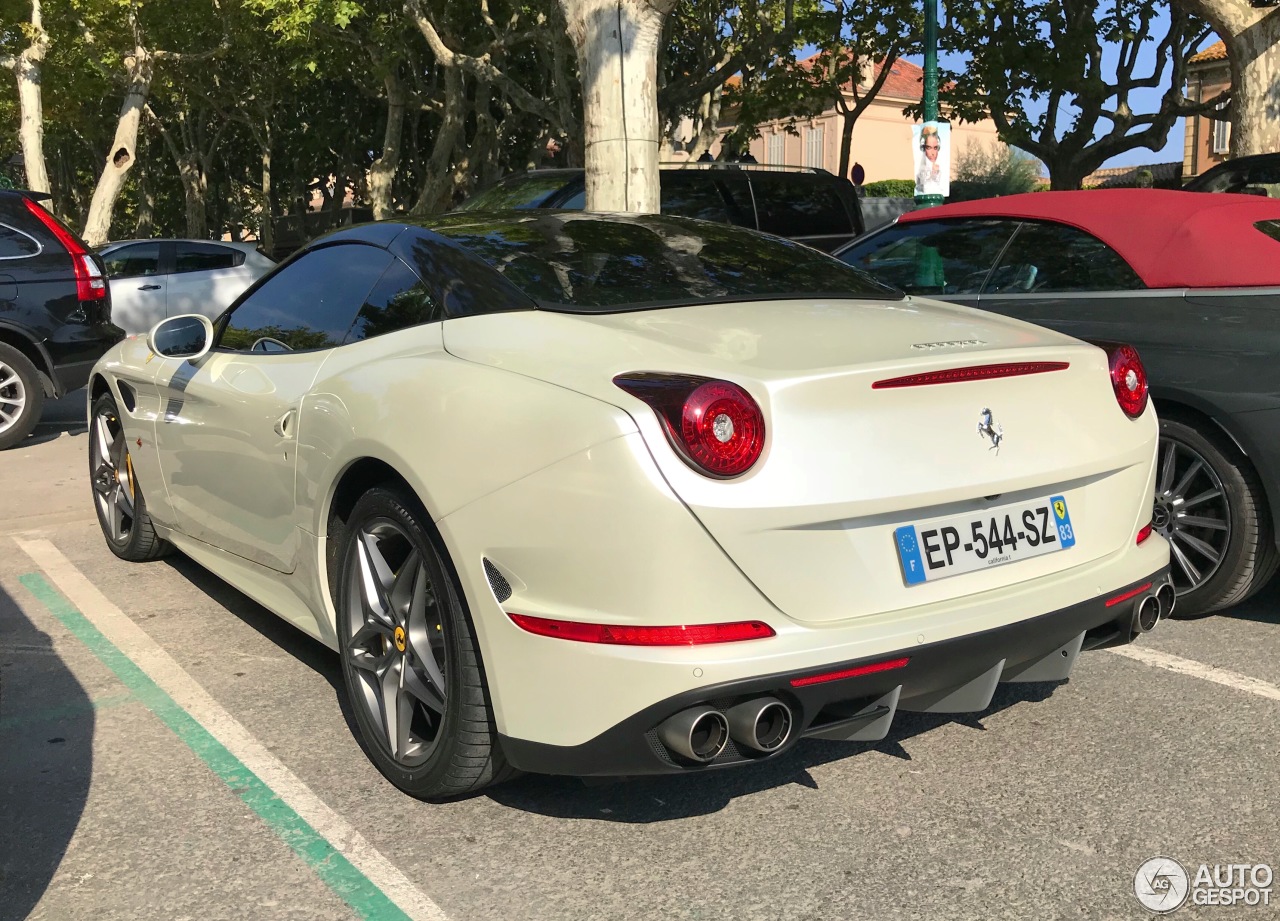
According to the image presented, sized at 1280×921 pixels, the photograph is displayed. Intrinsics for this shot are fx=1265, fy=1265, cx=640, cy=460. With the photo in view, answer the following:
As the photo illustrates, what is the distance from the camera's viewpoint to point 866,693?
2674 mm

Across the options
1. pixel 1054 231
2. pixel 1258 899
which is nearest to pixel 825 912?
pixel 1258 899

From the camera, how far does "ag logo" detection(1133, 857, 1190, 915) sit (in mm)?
2666

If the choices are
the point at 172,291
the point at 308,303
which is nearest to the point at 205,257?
the point at 172,291

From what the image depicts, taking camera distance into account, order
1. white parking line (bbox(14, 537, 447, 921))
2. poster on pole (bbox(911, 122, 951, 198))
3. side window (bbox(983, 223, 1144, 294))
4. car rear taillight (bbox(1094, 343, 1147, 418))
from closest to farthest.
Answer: white parking line (bbox(14, 537, 447, 921))
car rear taillight (bbox(1094, 343, 1147, 418))
side window (bbox(983, 223, 1144, 294))
poster on pole (bbox(911, 122, 951, 198))

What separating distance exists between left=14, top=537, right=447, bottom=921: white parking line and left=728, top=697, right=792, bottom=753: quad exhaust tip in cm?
73

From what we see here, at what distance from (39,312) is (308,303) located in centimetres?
606

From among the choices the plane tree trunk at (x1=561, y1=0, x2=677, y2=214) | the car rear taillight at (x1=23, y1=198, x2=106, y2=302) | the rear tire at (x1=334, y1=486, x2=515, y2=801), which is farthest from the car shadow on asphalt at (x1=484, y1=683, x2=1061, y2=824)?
the car rear taillight at (x1=23, y1=198, x2=106, y2=302)

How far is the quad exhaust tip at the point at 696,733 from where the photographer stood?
8.32ft

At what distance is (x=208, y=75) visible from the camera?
117 ft

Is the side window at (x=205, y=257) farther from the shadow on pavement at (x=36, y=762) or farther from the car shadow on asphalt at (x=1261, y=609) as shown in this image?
the car shadow on asphalt at (x=1261, y=609)

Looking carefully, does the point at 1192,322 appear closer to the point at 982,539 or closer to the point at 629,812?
the point at 982,539

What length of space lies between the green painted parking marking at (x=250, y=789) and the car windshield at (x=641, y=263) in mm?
1398

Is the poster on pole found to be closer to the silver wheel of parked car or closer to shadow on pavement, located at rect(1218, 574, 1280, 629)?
shadow on pavement, located at rect(1218, 574, 1280, 629)

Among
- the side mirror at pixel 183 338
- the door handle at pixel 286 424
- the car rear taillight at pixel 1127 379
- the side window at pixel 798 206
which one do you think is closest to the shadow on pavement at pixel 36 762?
the door handle at pixel 286 424
